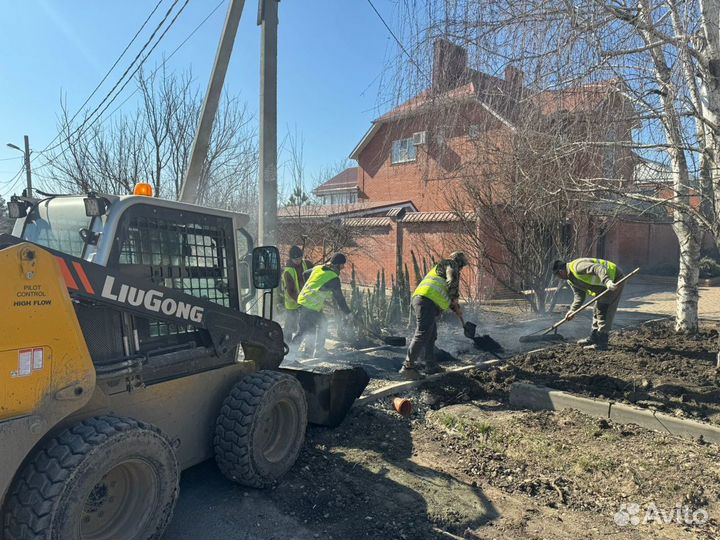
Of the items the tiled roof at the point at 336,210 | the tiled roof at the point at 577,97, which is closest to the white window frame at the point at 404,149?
the tiled roof at the point at 577,97

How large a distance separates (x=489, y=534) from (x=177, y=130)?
9430 millimetres

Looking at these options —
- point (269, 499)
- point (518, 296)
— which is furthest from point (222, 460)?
point (518, 296)

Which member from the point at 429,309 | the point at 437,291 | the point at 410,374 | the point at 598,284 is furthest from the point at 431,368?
the point at 598,284

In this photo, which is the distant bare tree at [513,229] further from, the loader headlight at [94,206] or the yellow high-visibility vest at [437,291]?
the loader headlight at [94,206]

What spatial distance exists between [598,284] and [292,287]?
4.53 m

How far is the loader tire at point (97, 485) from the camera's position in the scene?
229 cm

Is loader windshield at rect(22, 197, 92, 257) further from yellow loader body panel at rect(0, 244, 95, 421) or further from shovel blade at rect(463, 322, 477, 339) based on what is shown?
shovel blade at rect(463, 322, 477, 339)

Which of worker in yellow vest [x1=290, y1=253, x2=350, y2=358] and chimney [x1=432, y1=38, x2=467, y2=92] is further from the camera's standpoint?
worker in yellow vest [x1=290, y1=253, x2=350, y2=358]

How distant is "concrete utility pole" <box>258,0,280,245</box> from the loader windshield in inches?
158

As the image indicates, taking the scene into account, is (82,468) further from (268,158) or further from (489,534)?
(268,158)

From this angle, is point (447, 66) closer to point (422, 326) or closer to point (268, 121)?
point (422, 326)

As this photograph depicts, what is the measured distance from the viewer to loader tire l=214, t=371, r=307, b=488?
3416mm

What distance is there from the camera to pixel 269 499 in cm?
350

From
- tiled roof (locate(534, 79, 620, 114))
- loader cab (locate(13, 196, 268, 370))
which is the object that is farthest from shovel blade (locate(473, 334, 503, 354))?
loader cab (locate(13, 196, 268, 370))
